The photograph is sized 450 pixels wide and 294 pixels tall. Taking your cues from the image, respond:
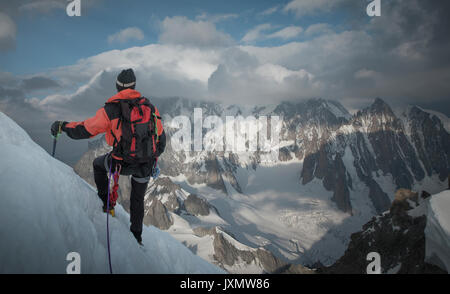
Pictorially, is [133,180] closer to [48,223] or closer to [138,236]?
[138,236]

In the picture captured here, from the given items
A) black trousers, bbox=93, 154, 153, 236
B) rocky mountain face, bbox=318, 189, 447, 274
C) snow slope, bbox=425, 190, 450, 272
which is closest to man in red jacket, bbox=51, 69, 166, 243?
black trousers, bbox=93, 154, 153, 236

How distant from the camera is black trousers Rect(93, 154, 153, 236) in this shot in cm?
586

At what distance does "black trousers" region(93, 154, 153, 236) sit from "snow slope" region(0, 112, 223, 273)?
282 millimetres

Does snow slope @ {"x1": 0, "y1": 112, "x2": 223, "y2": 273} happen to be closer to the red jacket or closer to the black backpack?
the red jacket

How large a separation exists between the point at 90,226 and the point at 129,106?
292cm

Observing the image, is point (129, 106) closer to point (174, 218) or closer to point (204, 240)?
point (204, 240)

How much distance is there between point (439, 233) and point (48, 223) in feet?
107

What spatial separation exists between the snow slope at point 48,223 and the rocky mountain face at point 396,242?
3235 cm

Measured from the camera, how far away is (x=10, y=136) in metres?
5.29

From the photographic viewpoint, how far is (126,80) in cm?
571

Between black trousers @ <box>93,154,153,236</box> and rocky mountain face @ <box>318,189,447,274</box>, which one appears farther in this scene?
rocky mountain face @ <box>318,189,447,274</box>

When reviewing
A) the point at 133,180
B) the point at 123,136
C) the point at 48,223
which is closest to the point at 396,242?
Answer: the point at 133,180

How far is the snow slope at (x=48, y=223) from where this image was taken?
3673 millimetres
